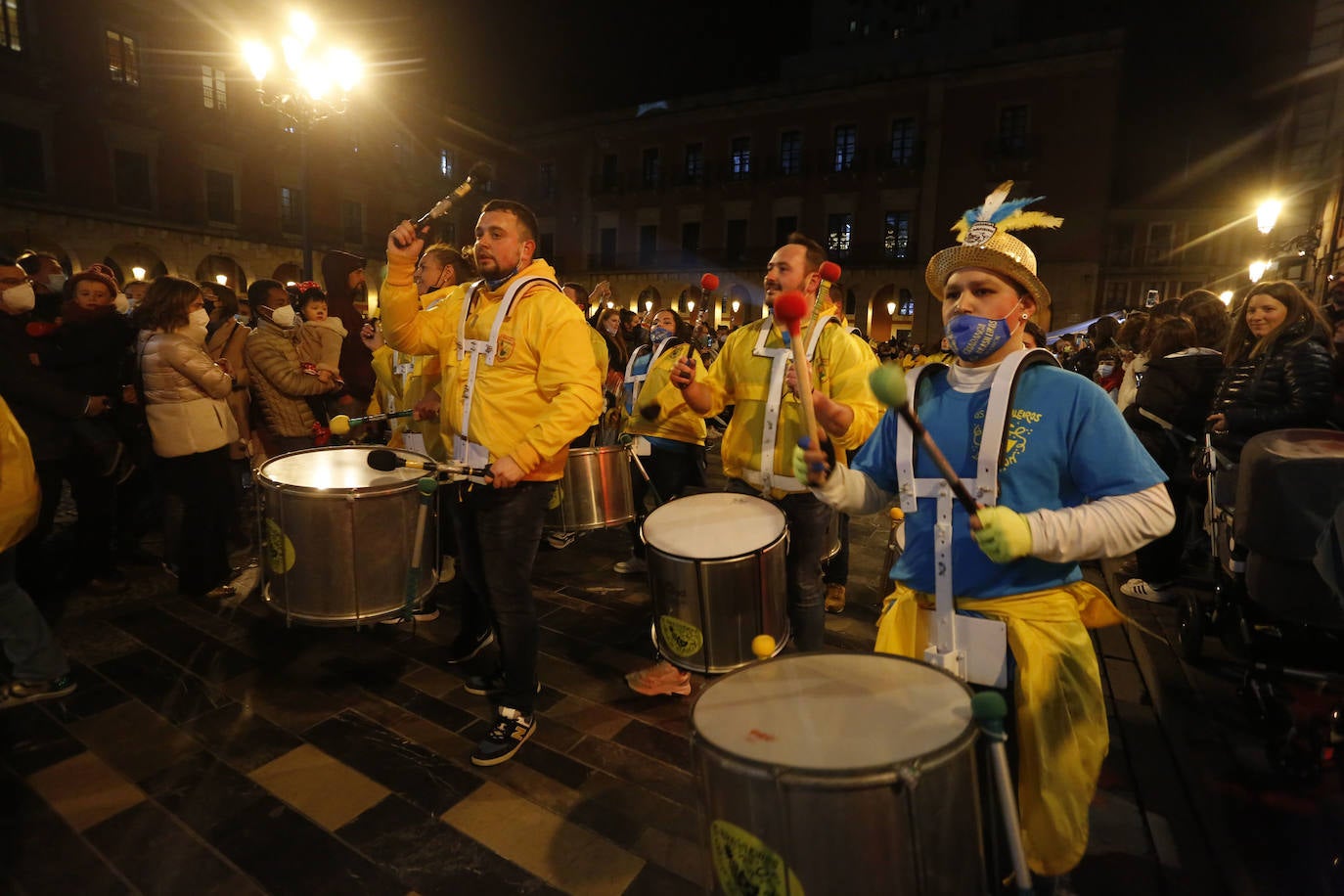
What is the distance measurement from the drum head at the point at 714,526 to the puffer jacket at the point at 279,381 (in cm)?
332

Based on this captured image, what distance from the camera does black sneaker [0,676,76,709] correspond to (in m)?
3.40

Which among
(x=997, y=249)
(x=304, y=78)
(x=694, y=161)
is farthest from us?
(x=694, y=161)

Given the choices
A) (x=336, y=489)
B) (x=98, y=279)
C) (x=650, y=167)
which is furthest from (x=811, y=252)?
(x=650, y=167)

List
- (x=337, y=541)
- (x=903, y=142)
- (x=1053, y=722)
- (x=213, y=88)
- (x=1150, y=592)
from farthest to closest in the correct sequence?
(x=903, y=142) < (x=213, y=88) < (x=1150, y=592) < (x=337, y=541) < (x=1053, y=722)

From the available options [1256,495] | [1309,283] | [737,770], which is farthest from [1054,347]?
[737,770]

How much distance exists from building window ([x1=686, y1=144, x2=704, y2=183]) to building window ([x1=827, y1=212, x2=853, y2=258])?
741 cm

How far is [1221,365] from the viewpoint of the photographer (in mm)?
4992

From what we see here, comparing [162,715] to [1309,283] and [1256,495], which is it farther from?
[1309,283]

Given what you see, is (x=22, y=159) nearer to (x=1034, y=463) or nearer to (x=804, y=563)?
(x=804, y=563)

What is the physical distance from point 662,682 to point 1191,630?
3.16 metres

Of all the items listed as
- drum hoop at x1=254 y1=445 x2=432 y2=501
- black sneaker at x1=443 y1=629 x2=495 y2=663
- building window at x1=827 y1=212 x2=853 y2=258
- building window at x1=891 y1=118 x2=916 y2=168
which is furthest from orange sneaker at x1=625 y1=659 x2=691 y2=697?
building window at x1=891 y1=118 x2=916 y2=168

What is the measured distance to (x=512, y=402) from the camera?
3.04 m

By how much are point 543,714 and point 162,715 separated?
181cm

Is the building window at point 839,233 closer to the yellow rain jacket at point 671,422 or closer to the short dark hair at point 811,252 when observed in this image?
the yellow rain jacket at point 671,422
